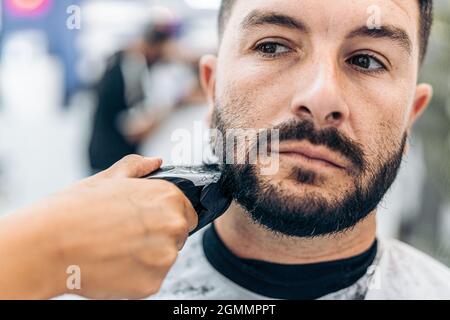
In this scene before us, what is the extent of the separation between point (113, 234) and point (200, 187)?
0.80 ft

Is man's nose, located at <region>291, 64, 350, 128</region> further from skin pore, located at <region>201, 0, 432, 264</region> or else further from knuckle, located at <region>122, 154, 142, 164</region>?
knuckle, located at <region>122, 154, 142, 164</region>

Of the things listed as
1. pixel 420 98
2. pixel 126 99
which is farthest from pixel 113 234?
pixel 126 99

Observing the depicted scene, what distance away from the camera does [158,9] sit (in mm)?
2117

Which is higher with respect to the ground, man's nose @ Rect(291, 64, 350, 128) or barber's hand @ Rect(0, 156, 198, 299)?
man's nose @ Rect(291, 64, 350, 128)

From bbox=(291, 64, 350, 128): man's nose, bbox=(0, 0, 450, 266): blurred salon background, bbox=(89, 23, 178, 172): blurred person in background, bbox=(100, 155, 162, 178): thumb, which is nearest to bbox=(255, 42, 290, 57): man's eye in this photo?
bbox=(291, 64, 350, 128): man's nose

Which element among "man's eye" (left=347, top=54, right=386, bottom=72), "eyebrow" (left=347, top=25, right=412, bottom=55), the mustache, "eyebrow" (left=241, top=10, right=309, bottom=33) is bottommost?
the mustache

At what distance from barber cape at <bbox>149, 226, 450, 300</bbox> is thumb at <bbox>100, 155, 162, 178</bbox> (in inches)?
15.5

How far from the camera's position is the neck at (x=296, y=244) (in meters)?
1.30

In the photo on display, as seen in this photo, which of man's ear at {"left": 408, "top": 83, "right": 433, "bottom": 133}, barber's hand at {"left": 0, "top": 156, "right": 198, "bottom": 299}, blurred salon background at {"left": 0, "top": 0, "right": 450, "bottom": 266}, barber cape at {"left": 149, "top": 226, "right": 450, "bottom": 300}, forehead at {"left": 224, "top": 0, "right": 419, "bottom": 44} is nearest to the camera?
barber's hand at {"left": 0, "top": 156, "right": 198, "bottom": 299}

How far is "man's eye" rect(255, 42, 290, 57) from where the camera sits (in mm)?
1217

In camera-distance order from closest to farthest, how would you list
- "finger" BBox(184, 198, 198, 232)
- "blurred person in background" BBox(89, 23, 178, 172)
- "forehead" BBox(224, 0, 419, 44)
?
"finger" BBox(184, 198, 198, 232)
"forehead" BBox(224, 0, 419, 44)
"blurred person in background" BBox(89, 23, 178, 172)

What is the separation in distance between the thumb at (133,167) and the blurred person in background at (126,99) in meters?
1.03

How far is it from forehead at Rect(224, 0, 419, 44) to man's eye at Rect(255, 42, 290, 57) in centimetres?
8

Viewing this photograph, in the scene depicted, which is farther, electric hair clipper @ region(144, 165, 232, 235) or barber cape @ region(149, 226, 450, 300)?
barber cape @ region(149, 226, 450, 300)
